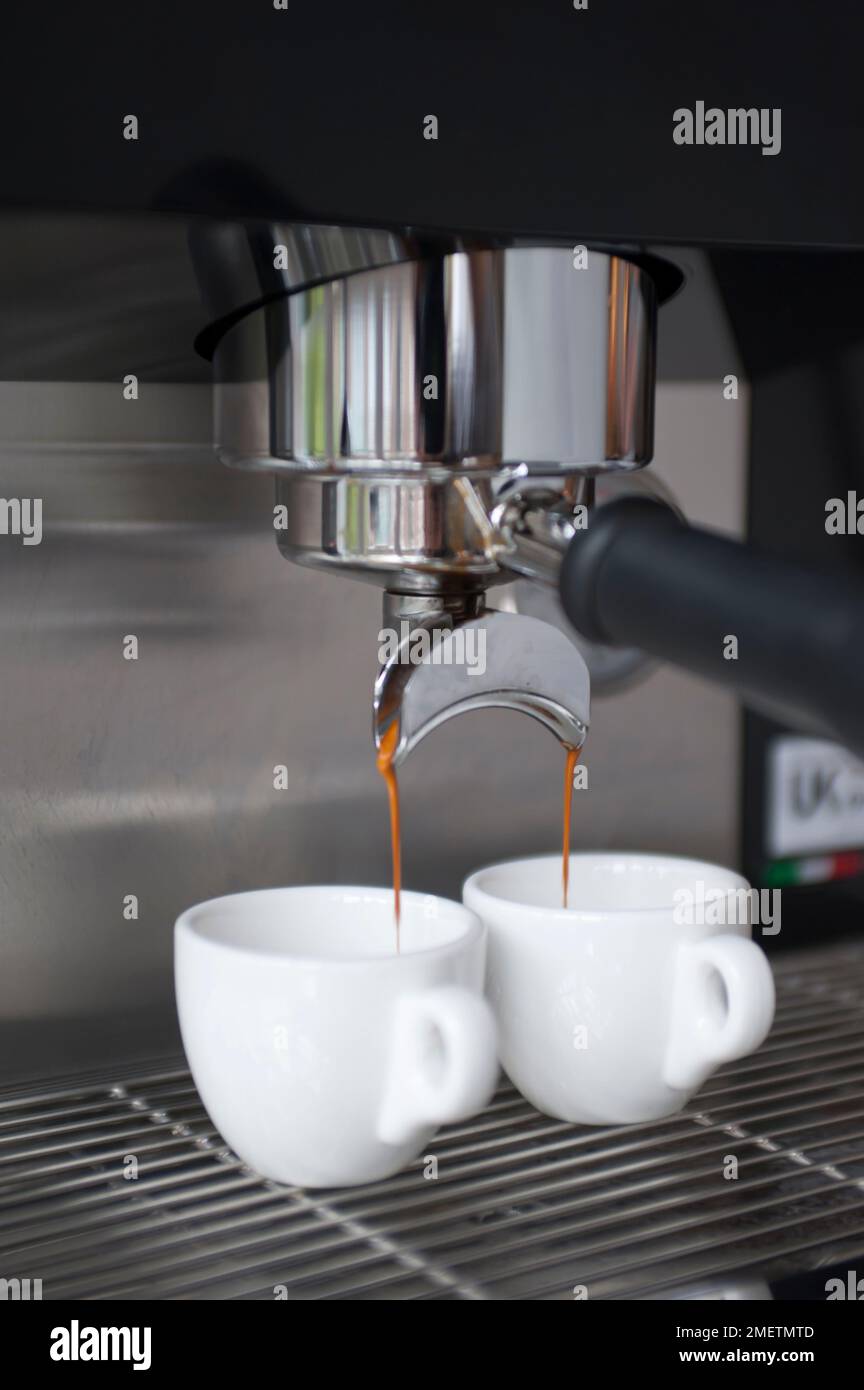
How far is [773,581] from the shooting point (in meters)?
0.31

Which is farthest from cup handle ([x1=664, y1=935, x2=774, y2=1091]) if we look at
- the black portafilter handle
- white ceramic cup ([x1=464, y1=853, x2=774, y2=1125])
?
the black portafilter handle

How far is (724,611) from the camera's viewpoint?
32 centimetres

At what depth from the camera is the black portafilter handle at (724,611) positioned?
298 mm

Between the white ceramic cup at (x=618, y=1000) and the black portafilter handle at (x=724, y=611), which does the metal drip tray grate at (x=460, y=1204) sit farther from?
the black portafilter handle at (x=724, y=611)

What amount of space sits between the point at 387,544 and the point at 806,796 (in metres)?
0.33

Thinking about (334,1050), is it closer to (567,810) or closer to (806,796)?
(567,810)

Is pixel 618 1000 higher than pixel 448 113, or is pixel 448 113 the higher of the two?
pixel 448 113

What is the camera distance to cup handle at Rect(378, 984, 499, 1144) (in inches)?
15.0

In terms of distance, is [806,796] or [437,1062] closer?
[437,1062]

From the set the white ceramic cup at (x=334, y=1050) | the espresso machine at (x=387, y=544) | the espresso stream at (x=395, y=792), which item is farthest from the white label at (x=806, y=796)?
the white ceramic cup at (x=334, y=1050)

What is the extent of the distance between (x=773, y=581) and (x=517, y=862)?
0.74ft

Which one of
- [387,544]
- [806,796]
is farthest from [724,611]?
[806,796]

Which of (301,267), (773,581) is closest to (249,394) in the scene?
(301,267)

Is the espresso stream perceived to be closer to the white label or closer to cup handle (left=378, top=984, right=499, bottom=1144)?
cup handle (left=378, top=984, right=499, bottom=1144)
